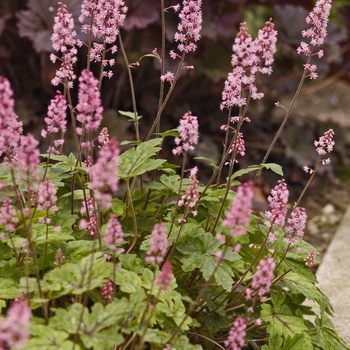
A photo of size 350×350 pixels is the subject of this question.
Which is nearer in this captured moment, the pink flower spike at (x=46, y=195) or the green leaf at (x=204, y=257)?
the pink flower spike at (x=46, y=195)

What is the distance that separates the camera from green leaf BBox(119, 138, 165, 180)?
6.84ft

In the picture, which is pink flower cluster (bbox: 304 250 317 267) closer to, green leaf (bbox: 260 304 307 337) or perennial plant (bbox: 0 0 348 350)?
perennial plant (bbox: 0 0 348 350)

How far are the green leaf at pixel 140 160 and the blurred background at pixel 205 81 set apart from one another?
1.85 m

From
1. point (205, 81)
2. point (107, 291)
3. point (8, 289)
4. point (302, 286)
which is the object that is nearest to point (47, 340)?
point (107, 291)

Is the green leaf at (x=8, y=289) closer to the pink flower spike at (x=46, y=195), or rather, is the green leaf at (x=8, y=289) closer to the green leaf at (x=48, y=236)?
the green leaf at (x=48, y=236)

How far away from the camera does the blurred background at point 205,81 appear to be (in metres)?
4.20

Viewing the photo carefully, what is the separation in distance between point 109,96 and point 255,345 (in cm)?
262

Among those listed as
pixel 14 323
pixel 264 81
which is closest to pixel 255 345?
pixel 14 323

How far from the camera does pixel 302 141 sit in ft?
16.0

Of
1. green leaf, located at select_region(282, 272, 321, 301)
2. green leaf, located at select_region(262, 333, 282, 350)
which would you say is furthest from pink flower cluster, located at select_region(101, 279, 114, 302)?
green leaf, located at select_region(282, 272, 321, 301)

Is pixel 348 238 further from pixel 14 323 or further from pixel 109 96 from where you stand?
pixel 14 323

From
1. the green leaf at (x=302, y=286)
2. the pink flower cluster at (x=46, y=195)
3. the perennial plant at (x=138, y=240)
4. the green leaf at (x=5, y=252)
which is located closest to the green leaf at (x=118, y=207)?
the perennial plant at (x=138, y=240)

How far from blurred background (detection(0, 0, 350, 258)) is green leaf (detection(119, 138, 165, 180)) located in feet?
6.07

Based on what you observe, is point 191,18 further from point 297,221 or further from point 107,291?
point 107,291
